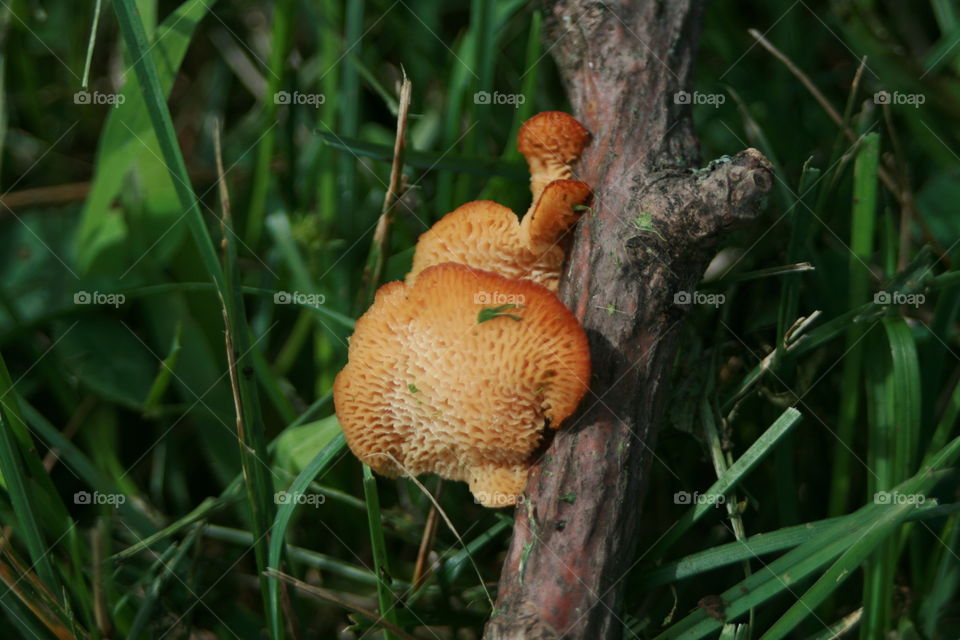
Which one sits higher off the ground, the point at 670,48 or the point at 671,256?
the point at 670,48

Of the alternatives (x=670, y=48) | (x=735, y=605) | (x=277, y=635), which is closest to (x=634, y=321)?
(x=735, y=605)

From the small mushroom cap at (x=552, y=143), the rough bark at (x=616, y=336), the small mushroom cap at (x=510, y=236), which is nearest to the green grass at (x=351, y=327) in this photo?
the rough bark at (x=616, y=336)

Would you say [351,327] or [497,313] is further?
[351,327]

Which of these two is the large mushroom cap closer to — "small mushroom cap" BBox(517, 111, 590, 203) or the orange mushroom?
the orange mushroom

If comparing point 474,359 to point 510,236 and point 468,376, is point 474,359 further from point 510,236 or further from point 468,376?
point 510,236

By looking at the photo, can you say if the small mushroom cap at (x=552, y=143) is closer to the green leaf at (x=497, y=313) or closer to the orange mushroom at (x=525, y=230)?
the orange mushroom at (x=525, y=230)

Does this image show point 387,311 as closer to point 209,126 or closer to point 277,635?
point 277,635

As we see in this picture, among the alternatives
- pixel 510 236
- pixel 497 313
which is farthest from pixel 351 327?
pixel 497 313
